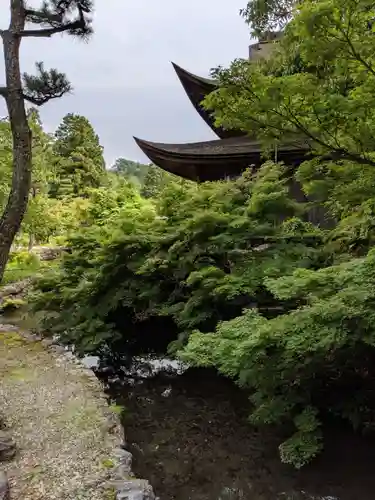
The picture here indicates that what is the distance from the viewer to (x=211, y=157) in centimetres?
823

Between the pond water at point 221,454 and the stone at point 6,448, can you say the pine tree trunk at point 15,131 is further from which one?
the pond water at point 221,454

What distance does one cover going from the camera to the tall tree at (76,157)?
2367 centimetres

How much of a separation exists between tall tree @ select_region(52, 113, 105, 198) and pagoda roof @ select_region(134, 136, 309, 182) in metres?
14.9

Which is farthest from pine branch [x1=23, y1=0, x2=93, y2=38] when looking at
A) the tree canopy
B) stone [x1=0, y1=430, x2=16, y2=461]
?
stone [x1=0, y1=430, x2=16, y2=461]

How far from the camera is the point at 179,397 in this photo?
579 centimetres

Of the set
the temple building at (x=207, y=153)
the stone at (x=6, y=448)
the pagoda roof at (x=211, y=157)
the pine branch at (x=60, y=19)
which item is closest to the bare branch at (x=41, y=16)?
the pine branch at (x=60, y=19)

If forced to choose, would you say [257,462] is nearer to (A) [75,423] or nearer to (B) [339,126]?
(A) [75,423]

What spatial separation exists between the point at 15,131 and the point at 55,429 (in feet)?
8.60

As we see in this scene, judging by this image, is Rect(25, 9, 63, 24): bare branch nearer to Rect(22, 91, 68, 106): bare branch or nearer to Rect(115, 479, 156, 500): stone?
Rect(22, 91, 68, 106): bare branch

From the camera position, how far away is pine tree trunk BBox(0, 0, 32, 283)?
418cm

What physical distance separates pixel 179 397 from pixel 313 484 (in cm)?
225

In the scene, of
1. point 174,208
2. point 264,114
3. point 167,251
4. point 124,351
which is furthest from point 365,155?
point 124,351

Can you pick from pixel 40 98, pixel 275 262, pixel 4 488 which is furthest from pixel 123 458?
pixel 40 98

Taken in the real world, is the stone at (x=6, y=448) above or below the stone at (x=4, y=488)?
below
